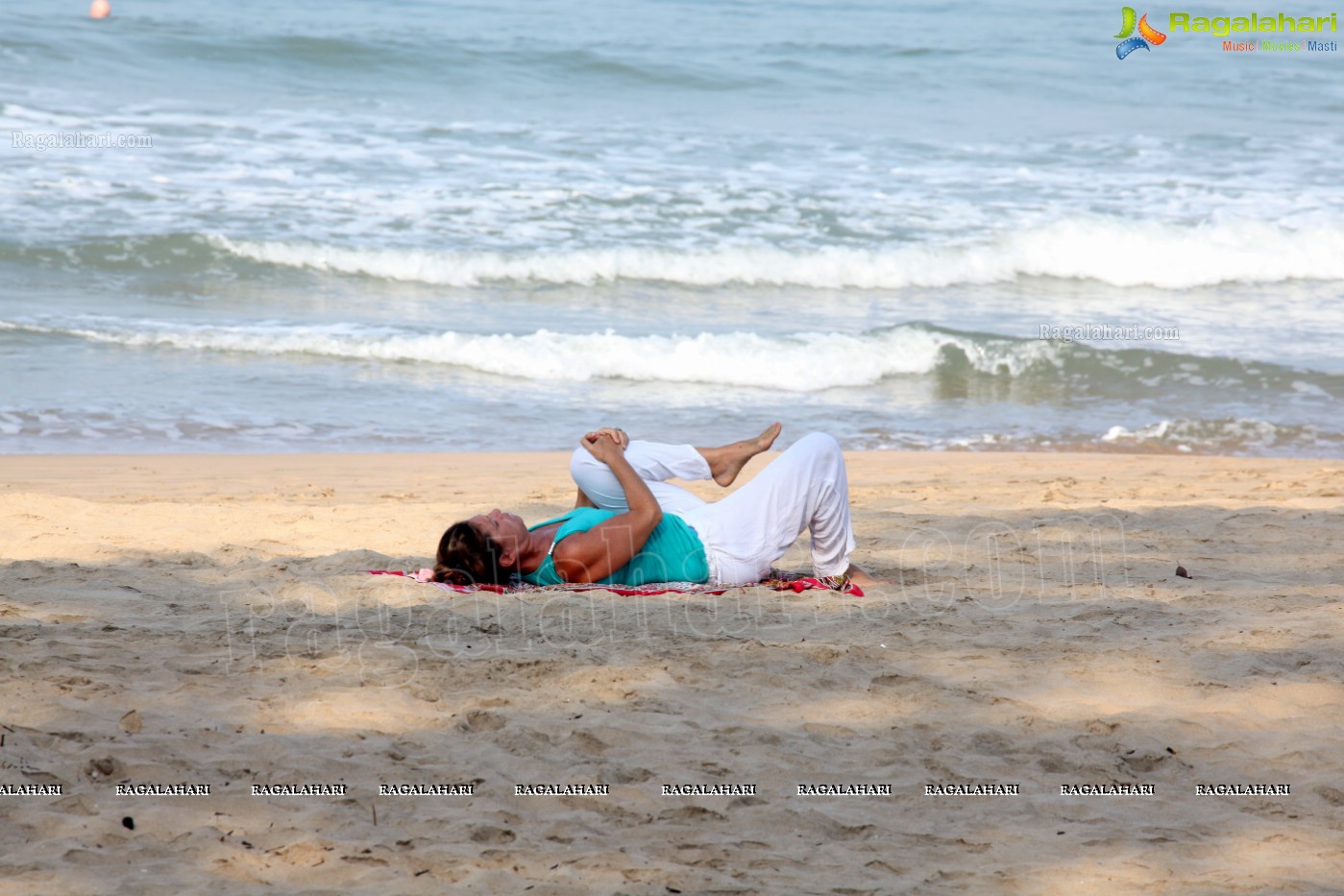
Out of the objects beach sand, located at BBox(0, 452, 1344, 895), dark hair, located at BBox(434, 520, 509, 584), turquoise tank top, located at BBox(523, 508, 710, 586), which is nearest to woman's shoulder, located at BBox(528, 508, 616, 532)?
turquoise tank top, located at BBox(523, 508, 710, 586)

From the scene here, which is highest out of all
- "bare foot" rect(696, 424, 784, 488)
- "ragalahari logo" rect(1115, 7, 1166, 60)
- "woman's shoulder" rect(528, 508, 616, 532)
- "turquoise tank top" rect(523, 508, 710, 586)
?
"ragalahari logo" rect(1115, 7, 1166, 60)

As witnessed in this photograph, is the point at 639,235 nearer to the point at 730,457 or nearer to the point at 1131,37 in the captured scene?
the point at 730,457

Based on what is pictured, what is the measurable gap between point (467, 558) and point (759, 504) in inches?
42.6

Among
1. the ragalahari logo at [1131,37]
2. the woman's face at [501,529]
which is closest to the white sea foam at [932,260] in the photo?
the woman's face at [501,529]

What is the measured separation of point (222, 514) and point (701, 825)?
381cm

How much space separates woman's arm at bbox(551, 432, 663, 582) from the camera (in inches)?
177

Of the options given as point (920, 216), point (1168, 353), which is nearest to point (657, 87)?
point (920, 216)

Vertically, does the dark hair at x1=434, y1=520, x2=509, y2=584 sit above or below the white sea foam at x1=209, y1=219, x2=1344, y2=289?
below

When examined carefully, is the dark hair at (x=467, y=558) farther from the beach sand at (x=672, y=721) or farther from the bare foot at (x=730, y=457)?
the bare foot at (x=730, y=457)

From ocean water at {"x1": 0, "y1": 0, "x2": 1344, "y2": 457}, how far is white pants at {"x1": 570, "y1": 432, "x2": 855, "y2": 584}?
387 centimetres

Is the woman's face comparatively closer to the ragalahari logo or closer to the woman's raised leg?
the woman's raised leg

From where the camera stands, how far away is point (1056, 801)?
3039 millimetres

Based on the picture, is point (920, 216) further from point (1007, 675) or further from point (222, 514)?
point (1007, 675)

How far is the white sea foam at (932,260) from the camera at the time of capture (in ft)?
42.6
